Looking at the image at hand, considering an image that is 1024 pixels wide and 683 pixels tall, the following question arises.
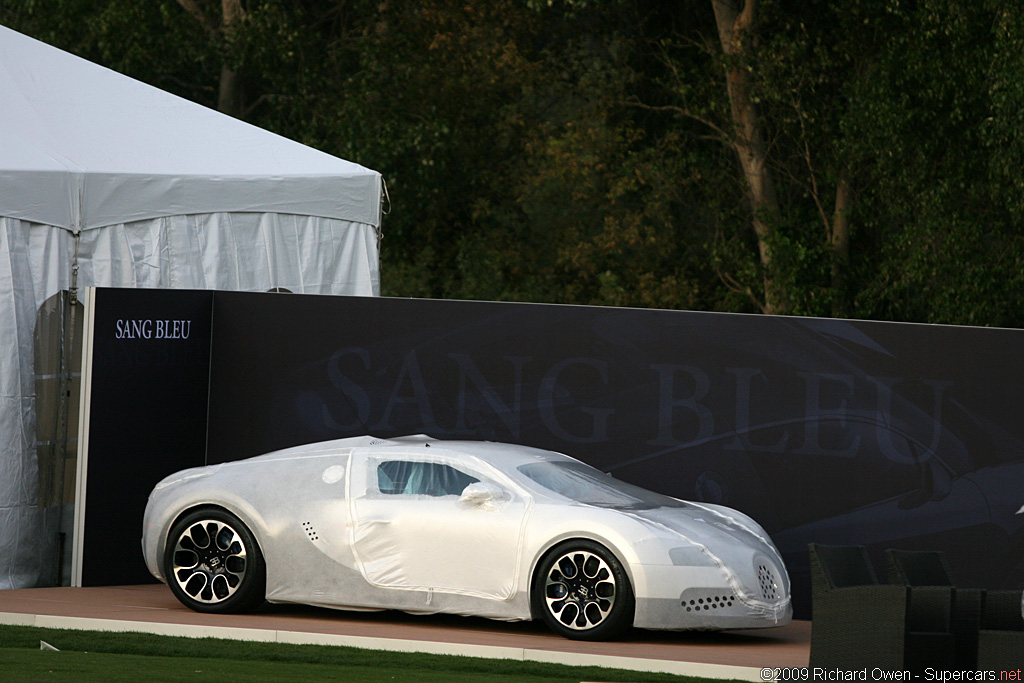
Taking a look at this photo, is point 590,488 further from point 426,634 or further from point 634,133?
point 634,133

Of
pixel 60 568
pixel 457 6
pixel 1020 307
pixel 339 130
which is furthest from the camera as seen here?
pixel 457 6

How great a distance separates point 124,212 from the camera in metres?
12.1

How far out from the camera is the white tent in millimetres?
11328

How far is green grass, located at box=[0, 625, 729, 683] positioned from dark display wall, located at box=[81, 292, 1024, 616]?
10.3 feet

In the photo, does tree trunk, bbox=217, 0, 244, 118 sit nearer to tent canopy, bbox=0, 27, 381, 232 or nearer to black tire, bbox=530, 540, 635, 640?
tent canopy, bbox=0, 27, 381, 232

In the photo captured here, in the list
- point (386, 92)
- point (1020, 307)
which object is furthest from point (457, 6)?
point (1020, 307)

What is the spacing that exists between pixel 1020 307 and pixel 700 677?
619 inches

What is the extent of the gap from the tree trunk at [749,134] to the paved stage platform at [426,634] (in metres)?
16.5

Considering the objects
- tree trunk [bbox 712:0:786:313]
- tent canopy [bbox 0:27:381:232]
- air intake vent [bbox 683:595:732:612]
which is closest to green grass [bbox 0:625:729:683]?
air intake vent [bbox 683:595:732:612]

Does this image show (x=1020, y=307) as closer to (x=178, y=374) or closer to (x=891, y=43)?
(x=891, y=43)

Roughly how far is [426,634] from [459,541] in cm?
62

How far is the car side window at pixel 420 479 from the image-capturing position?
975 centimetres

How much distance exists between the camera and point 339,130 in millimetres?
27359

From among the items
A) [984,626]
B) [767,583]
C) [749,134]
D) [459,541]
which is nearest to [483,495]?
[459,541]
